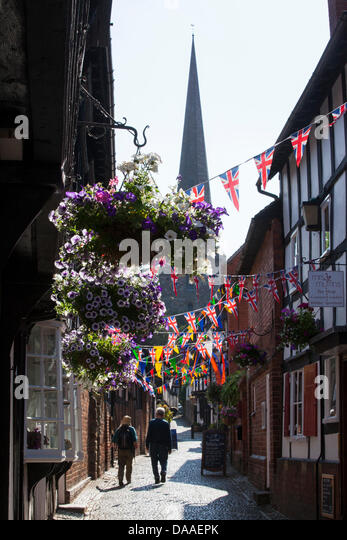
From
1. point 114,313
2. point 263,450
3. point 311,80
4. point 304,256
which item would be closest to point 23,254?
point 114,313

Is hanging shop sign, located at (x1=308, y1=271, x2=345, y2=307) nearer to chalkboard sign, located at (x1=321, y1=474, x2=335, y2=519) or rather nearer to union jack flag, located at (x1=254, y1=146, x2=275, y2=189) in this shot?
union jack flag, located at (x1=254, y1=146, x2=275, y2=189)

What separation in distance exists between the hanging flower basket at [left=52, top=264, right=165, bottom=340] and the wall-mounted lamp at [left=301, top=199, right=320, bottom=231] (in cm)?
483

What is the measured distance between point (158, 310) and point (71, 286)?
0.80 meters

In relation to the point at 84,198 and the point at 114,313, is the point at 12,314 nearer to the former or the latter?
the point at 114,313

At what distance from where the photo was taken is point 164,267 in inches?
241

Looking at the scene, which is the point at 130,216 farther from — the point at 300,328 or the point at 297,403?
the point at 297,403

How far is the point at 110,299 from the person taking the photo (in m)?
6.84

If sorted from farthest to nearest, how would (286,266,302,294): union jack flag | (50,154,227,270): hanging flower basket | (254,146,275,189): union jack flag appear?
(286,266,302,294): union jack flag, (254,146,275,189): union jack flag, (50,154,227,270): hanging flower basket

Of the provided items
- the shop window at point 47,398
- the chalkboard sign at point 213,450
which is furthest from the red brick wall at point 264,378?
the shop window at point 47,398

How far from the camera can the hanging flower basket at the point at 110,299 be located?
6824mm

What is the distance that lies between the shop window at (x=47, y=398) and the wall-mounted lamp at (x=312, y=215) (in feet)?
13.5

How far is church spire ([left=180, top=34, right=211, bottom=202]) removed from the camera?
80.2 meters

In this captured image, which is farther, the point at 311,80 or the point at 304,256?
the point at 304,256

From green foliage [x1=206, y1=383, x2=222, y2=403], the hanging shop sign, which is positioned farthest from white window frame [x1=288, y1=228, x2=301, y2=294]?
green foliage [x1=206, y1=383, x2=222, y2=403]
